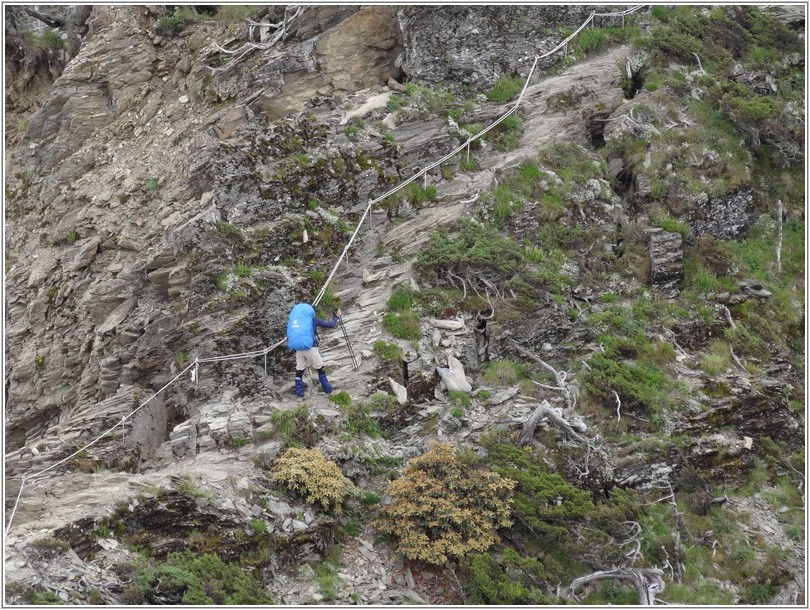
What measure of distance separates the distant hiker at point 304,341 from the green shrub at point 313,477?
1.71 meters

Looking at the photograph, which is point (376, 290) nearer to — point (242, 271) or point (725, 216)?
point (242, 271)

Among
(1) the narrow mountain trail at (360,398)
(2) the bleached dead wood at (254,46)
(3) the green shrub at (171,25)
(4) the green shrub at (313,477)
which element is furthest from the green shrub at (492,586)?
(3) the green shrub at (171,25)

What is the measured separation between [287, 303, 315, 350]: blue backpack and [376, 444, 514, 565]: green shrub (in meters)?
2.88

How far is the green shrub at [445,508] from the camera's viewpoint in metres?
13.1

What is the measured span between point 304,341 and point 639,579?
665 cm

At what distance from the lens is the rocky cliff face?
1348cm

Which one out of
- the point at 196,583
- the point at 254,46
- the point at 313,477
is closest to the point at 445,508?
the point at 313,477

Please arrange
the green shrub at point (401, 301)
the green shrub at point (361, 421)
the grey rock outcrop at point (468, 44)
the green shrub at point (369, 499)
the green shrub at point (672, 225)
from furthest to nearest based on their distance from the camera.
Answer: the grey rock outcrop at point (468, 44), the green shrub at point (672, 225), the green shrub at point (401, 301), the green shrub at point (361, 421), the green shrub at point (369, 499)

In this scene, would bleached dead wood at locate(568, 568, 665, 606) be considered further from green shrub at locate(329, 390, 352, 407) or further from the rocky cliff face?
green shrub at locate(329, 390, 352, 407)

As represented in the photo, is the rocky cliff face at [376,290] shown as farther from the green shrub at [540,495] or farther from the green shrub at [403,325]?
the green shrub at [540,495]

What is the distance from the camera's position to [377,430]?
15.1 metres

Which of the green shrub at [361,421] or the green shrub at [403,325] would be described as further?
the green shrub at [403,325]

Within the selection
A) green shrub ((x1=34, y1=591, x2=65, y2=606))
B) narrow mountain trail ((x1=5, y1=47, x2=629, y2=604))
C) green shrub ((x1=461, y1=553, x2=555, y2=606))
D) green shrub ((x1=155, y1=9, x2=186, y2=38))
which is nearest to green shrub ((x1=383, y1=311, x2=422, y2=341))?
narrow mountain trail ((x1=5, y1=47, x2=629, y2=604))

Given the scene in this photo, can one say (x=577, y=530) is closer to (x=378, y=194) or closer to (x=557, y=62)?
(x=378, y=194)
